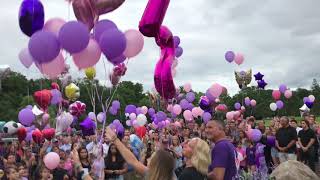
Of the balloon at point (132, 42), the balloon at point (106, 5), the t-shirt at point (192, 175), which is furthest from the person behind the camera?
the balloon at point (132, 42)

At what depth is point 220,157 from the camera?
4082 millimetres

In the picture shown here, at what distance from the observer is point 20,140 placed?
10.4m

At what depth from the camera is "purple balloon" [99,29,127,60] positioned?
6.17 m

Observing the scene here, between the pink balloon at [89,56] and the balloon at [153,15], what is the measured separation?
72cm

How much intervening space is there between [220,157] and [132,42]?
3.08 meters

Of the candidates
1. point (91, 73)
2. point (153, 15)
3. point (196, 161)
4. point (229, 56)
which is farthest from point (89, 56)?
point (229, 56)

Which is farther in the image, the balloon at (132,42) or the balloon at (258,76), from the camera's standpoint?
the balloon at (258,76)

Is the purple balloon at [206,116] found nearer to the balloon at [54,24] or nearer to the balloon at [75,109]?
the balloon at [75,109]

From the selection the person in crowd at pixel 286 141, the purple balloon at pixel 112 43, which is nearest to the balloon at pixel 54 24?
the purple balloon at pixel 112 43

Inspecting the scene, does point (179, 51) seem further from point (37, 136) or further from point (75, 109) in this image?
point (75, 109)

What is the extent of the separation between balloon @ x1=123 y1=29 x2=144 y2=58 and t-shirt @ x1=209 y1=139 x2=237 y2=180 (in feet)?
9.51

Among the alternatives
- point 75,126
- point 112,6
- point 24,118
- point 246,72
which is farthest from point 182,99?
point 112,6

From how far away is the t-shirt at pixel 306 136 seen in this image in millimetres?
9719

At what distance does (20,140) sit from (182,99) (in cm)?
571
